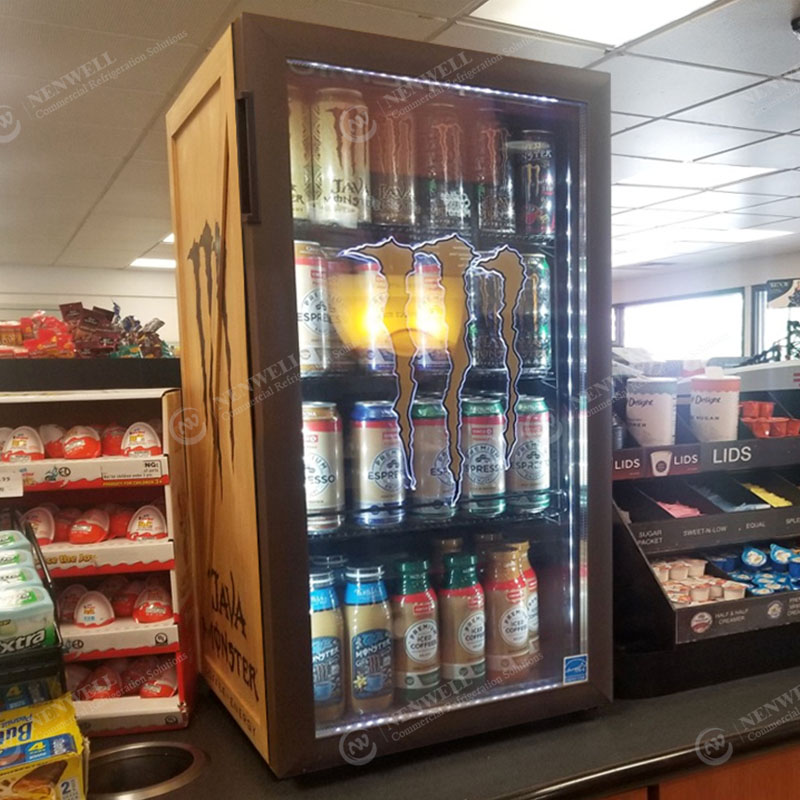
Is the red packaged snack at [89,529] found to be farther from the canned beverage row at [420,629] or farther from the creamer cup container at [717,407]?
the creamer cup container at [717,407]

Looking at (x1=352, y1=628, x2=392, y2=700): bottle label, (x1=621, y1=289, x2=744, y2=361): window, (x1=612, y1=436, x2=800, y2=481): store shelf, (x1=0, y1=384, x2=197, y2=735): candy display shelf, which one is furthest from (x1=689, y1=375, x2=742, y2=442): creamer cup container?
(x1=621, y1=289, x2=744, y2=361): window

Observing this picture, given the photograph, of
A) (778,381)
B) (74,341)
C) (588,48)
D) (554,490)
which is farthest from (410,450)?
(588,48)

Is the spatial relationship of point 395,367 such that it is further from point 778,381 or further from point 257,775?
point 778,381

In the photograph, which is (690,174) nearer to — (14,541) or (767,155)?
(767,155)

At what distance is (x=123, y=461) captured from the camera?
51.7 inches

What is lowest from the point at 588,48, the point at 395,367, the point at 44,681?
the point at 44,681

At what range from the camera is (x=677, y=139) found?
16.2 feet

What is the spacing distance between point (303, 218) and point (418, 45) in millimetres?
322

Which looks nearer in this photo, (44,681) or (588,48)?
(44,681)

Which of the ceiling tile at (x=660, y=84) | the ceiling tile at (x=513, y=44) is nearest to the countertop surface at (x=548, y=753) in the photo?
the ceiling tile at (x=513, y=44)

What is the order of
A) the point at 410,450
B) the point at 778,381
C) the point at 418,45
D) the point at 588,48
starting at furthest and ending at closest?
the point at 588,48 < the point at 778,381 < the point at 410,450 < the point at 418,45

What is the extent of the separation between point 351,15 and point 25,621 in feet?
9.26

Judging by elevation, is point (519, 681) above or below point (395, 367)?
below

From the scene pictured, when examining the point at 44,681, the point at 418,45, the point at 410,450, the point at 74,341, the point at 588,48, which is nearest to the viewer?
the point at 44,681
